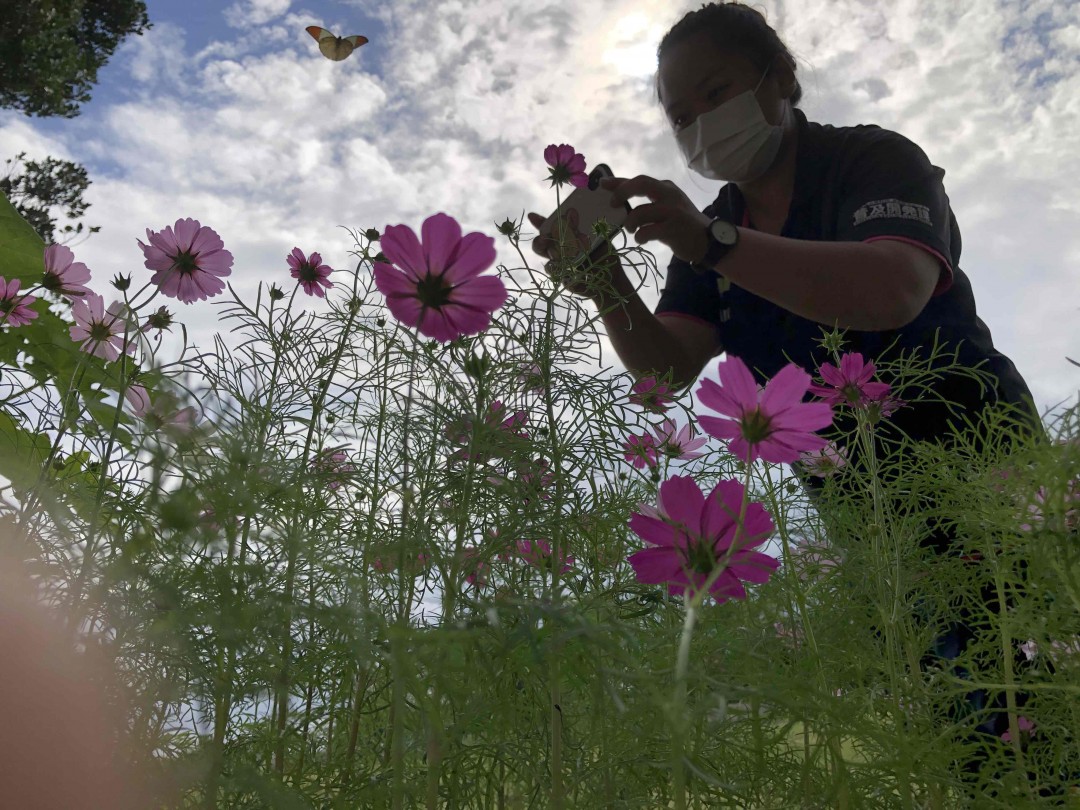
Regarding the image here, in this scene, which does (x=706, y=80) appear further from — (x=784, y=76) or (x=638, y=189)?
(x=638, y=189)

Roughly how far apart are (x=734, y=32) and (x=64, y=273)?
3.68 ft

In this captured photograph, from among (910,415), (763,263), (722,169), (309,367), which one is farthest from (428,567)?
(722,169)

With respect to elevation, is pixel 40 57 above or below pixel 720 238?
above

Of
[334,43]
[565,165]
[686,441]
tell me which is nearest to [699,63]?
[565,165]

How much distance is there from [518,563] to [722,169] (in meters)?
1.07

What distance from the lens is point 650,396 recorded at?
0.56 m

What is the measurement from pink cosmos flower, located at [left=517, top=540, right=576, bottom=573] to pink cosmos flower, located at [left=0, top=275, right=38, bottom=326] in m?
0.62

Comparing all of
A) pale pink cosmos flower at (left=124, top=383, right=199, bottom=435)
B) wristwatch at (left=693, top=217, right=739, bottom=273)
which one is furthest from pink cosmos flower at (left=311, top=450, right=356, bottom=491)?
wristwatch at (left=693, top=217, right=739, bottom=273)

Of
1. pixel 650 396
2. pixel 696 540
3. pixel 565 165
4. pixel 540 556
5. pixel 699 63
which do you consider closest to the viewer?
pixel 696 540

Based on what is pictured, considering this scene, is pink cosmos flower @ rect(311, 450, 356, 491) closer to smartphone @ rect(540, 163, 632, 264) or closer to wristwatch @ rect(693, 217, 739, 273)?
smartphone @ rect(540, 163, 632, 264)

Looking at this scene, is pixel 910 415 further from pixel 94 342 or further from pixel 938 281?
pixel 94 342

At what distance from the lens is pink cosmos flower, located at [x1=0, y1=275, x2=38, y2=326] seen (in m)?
0.75

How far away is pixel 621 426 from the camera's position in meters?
0.53

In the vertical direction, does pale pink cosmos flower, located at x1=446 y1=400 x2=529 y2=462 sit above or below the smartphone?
below
